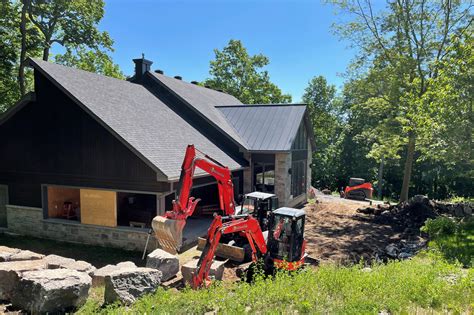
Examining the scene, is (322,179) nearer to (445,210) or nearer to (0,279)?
(445,210)

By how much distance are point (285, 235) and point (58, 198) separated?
1134 cm

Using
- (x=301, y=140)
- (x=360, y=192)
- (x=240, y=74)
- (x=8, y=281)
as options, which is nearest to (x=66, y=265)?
(x=8, y=281)

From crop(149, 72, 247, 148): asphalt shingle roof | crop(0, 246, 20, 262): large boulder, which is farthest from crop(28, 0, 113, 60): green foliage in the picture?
crop(0, 246, 20, 262): large boulder

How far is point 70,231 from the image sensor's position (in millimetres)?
14523

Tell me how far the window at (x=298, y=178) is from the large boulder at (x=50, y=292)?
1542 centimetres

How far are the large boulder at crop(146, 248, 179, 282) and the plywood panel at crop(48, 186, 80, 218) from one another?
7793 mm

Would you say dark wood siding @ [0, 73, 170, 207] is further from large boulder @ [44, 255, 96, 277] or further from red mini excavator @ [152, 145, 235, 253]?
large boulder @ [44, 255, 96, 277]

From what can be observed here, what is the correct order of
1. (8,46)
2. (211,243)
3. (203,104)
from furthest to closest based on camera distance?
(8,46), (203,104), (211,243)

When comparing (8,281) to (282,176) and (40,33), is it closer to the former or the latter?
(282,176)

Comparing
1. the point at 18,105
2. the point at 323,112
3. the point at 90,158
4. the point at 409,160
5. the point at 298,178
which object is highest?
the point at 323,112

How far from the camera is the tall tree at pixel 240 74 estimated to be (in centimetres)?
4350

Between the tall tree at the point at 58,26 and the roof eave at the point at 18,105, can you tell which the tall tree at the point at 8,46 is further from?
the roof eave at the point at 18,105

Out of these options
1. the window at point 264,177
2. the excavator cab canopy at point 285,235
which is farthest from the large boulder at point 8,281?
the window at point 264,177

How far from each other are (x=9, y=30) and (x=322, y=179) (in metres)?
34.8
